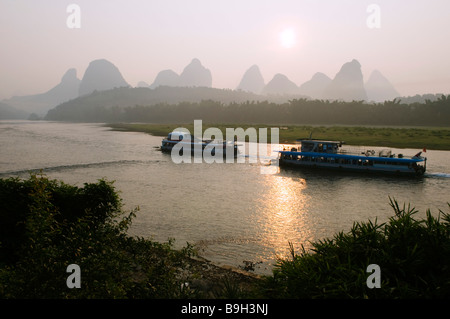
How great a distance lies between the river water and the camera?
26766 mm

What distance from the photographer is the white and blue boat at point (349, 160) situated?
57188 mm

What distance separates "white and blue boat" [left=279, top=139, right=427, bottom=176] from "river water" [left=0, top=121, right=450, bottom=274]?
302cm

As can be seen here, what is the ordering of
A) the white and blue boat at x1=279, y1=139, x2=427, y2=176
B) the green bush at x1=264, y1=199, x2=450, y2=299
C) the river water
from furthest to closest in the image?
1. the white and blue boat at x1=279, y1=139, x2=427, y2=176
2. the river water
3. the green bush at x1=264, y1=199, x2=450, y2=299

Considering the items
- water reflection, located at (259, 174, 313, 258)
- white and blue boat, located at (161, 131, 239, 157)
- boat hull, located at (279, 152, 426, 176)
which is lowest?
water reflection, located at (259, 174, 313, 258)

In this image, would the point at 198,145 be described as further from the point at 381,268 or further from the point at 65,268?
the point at 381,268

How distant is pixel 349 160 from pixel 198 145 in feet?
122

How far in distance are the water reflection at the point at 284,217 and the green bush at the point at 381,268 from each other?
1016 cm

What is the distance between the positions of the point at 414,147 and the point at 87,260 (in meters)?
103

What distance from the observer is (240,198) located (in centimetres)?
4034

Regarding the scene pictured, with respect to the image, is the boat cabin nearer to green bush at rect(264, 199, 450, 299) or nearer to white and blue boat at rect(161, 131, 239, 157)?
white and blue boat at rect(161, 131, 239, 157)

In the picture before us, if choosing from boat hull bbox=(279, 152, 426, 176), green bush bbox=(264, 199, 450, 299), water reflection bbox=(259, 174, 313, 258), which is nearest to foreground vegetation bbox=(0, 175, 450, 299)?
green bush bbox=(264, 199, 450, 299)

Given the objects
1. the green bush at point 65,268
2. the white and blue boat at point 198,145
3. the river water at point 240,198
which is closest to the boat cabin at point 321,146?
the river water at point 240,198
